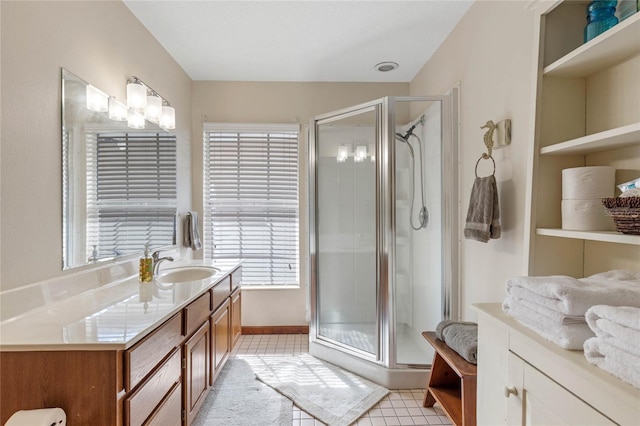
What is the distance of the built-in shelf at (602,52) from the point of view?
80 cm

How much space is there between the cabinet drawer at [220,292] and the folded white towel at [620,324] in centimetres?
178

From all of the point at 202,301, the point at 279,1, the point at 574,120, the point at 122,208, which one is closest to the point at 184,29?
the point at 279,1

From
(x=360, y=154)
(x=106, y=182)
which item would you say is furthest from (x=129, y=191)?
(x=360, y=154)

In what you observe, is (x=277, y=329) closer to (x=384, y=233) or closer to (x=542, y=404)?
(x=384, y=233)

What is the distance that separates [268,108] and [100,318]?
7.77 ft

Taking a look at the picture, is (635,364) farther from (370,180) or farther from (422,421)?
(370,180)

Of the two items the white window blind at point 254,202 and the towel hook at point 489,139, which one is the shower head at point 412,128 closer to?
the towel hook at point 489,139

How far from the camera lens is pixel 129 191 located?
1.91 meters

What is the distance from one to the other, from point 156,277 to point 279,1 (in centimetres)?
195

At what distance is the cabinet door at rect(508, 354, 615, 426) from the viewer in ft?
2.23

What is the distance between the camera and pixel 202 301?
5.69 feet

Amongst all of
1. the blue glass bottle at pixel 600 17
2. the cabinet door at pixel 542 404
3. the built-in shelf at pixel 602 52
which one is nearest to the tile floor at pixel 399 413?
the cabinet door at pixel 542 404

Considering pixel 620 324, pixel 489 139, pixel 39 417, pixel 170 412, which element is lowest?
pixel 170 412

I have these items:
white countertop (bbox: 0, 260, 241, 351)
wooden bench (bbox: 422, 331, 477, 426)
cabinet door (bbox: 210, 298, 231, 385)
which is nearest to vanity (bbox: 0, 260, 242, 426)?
white countertop (bbox: 0, 260, 241, 351)
